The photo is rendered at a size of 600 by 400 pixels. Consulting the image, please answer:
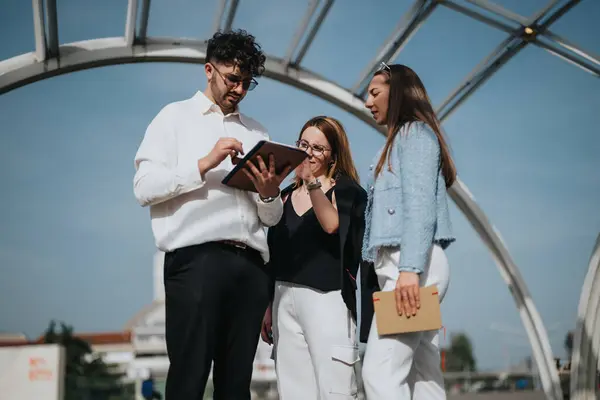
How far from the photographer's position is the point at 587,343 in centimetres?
1006

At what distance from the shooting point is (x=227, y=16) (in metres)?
7.79

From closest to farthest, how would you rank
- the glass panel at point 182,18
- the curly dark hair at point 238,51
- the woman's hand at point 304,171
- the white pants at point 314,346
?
the curly dark hair at point 238,51
the woman's hand at point 304,171
the white pants at point 314,346
the glass panel at point 182,18

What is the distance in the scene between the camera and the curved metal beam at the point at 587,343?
9.70 meters

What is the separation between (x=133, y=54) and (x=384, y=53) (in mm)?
2751

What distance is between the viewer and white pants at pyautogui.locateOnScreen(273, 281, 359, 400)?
3.68 meters

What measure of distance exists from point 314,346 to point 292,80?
5621 millimetres

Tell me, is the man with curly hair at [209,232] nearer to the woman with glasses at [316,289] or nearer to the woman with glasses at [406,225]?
the woman with glasses at [406,225]

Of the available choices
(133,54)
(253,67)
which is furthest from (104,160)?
(253,67)

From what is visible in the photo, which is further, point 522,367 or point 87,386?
point 87,386

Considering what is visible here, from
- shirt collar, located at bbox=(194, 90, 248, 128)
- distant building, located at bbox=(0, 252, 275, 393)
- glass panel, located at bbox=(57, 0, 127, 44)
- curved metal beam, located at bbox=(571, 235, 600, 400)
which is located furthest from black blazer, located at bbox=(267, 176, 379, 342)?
distant building, located at bbox=(0, 252, 275, 393)

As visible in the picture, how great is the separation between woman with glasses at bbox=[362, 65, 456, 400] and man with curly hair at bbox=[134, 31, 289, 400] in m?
0.47

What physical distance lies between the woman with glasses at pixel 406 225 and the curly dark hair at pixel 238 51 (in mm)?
548

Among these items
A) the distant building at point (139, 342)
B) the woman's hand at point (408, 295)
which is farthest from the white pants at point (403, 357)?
the distant building at point (139, 342)

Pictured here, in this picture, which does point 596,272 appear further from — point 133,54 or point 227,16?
point 133,54
